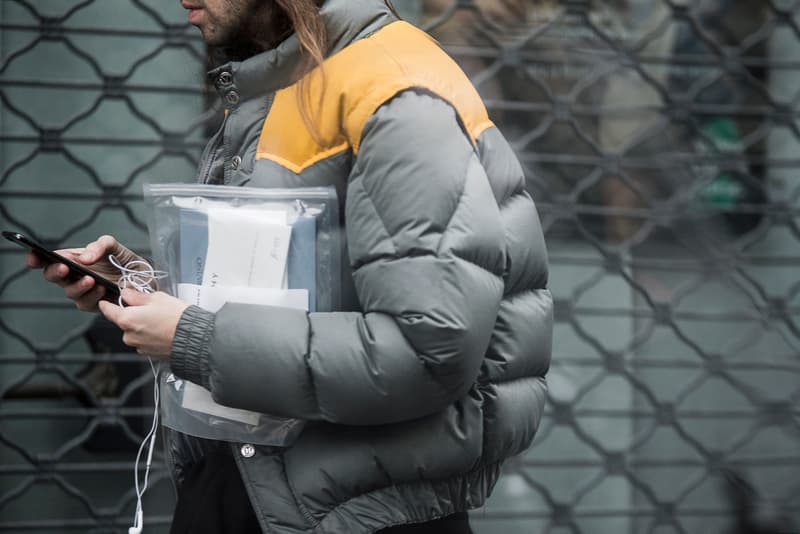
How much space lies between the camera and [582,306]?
418 centimetres

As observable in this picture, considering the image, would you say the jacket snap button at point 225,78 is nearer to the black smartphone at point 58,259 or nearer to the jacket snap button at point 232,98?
the jacket snap button at point 232,98

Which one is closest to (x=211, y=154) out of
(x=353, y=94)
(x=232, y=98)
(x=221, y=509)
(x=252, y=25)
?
(x=232, y=98)

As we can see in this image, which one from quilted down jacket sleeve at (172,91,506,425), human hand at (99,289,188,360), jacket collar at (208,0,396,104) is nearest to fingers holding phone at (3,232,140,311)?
human hand at (99,289,188,360)

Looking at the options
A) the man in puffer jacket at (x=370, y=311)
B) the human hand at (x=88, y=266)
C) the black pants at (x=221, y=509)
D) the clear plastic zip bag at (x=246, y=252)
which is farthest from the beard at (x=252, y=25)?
the black pants at (x=221, y=509)

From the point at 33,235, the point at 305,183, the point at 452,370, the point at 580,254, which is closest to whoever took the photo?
the point at 452,370

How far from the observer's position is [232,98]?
69.8 inches

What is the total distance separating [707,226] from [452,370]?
2958 millimetres

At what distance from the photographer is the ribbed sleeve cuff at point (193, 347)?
1558 millimetres

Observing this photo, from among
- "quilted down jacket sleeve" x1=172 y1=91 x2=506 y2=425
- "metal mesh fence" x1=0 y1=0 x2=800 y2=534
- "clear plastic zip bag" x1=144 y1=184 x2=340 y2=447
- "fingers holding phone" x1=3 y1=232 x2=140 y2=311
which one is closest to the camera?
"quilted down jacket sleeve" x1=172 y1=91 x2=506 y2=425

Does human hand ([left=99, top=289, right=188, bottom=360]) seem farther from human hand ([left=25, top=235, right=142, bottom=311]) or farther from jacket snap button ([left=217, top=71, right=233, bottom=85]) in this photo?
jacket snap button ([left=217, top=71, right=233, bottom=85])

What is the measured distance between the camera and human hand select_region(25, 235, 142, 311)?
176cm

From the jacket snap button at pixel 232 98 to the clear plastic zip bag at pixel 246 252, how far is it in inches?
8.0

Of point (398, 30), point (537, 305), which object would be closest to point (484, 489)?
point (537, 305)

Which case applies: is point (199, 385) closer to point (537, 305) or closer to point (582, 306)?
point (537, 305)
